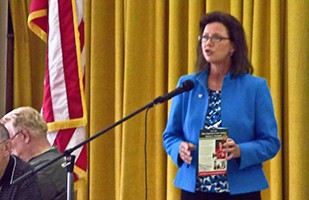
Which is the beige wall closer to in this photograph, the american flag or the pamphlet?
the american flag

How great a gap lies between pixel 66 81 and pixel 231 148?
1.81m

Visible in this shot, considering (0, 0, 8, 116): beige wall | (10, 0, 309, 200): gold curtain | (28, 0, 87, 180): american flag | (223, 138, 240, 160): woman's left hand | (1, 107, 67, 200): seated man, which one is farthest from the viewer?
(0, 0, 8, 116): beige wall

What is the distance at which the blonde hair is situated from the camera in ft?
10.0

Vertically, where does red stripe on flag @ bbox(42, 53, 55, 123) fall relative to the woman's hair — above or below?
below

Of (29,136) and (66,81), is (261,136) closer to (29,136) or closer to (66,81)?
(29,136)

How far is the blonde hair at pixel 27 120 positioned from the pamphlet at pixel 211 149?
3.31ft

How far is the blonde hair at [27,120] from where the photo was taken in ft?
10.0

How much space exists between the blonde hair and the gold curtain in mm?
735

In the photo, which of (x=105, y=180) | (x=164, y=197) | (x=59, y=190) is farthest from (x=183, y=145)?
(x=105, y=180)

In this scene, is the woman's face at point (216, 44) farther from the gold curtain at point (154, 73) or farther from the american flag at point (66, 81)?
the american flag at point (66, 81)

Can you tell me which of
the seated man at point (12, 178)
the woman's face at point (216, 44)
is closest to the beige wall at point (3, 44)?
the seated man at point (12, 178)

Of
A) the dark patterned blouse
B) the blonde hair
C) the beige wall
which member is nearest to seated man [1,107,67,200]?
the blonde hair

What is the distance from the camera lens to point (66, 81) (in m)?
3.98

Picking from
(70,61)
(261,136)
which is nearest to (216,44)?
(261,136)
